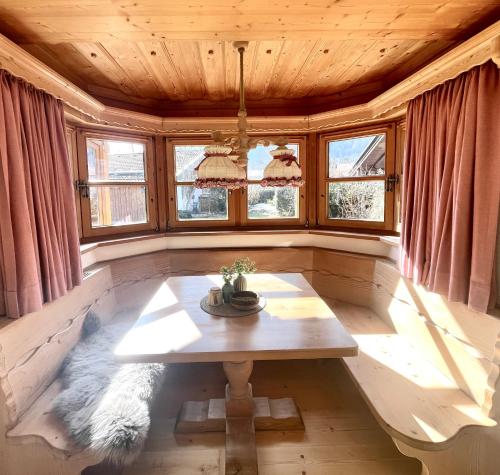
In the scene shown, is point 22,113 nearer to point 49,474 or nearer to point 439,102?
point 49,474

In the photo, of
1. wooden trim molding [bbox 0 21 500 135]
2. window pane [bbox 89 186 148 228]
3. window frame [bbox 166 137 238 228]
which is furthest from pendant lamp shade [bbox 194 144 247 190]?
window pane [bbox 89 186 148 228]

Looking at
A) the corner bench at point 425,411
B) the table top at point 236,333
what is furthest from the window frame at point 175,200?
the corner bench at point 425,411

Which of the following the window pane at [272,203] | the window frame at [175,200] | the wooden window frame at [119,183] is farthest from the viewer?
the window pane at [272,203]

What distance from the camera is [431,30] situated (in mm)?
1708

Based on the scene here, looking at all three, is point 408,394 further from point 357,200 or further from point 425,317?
point 357,200

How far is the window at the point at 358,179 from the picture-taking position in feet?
9.36

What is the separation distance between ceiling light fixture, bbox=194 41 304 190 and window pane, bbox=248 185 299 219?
1624 millimetres

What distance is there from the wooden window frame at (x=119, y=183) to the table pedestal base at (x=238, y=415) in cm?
174

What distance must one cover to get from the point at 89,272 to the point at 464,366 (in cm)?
254

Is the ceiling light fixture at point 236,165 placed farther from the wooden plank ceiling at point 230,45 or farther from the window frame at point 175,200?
the window frame at point 175,200

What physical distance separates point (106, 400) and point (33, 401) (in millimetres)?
365

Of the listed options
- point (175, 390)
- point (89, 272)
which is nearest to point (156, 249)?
point (89, 272)

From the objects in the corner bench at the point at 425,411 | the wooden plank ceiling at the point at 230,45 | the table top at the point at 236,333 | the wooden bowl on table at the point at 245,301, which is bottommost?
the corner bench at the point at 425,411

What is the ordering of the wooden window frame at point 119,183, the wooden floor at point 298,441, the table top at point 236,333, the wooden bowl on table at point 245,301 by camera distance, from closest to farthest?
1. the table top at point 236,333
2. the wooden floor at point 298,441
3. the wooden bowl on table at point 245,301
4. the wooden window frame at point 119,183
